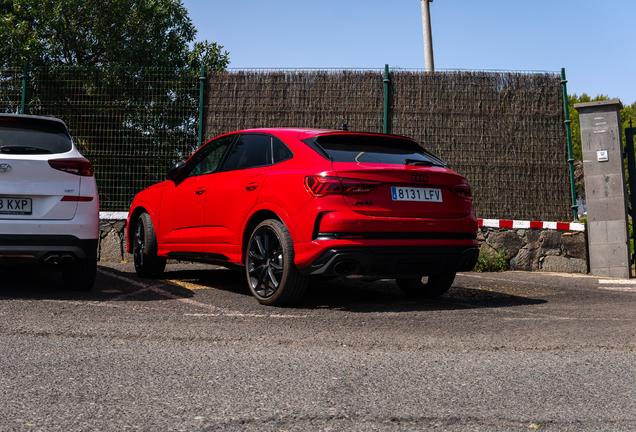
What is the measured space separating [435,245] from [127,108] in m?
7.23

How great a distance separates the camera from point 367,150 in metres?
5.98

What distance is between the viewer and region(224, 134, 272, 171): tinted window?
6391mm

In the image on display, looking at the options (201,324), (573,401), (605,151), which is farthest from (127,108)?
(573,401)

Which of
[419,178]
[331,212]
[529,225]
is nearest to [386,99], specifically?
[529,225]

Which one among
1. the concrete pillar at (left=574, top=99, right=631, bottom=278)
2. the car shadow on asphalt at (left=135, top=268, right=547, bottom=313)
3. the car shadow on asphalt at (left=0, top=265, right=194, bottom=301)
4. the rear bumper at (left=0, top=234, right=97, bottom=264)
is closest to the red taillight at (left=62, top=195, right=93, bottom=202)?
the rear bumper at (left=0, top=234, right=97, bottom=264)

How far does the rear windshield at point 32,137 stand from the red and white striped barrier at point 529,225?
21.7ft

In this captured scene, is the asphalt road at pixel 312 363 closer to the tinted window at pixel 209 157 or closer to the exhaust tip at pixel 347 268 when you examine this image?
the exhaust tip at pixel 347 268

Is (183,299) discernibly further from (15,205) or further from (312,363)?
(312,363)

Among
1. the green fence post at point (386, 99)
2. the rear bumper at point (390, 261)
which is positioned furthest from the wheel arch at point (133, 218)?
the green fence post at point (386, 99)

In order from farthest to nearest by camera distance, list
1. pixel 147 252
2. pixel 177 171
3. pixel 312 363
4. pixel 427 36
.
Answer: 1. pixel 427 36
2. pixel 147 252
3. pixel 177 171
4. pixel 312 363

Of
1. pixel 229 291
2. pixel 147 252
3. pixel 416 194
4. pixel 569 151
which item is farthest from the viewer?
pixel 569 151

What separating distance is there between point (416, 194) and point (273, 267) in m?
1.49

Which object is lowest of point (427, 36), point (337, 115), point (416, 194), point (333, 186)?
point (416, 194)

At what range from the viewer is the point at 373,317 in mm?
5551
